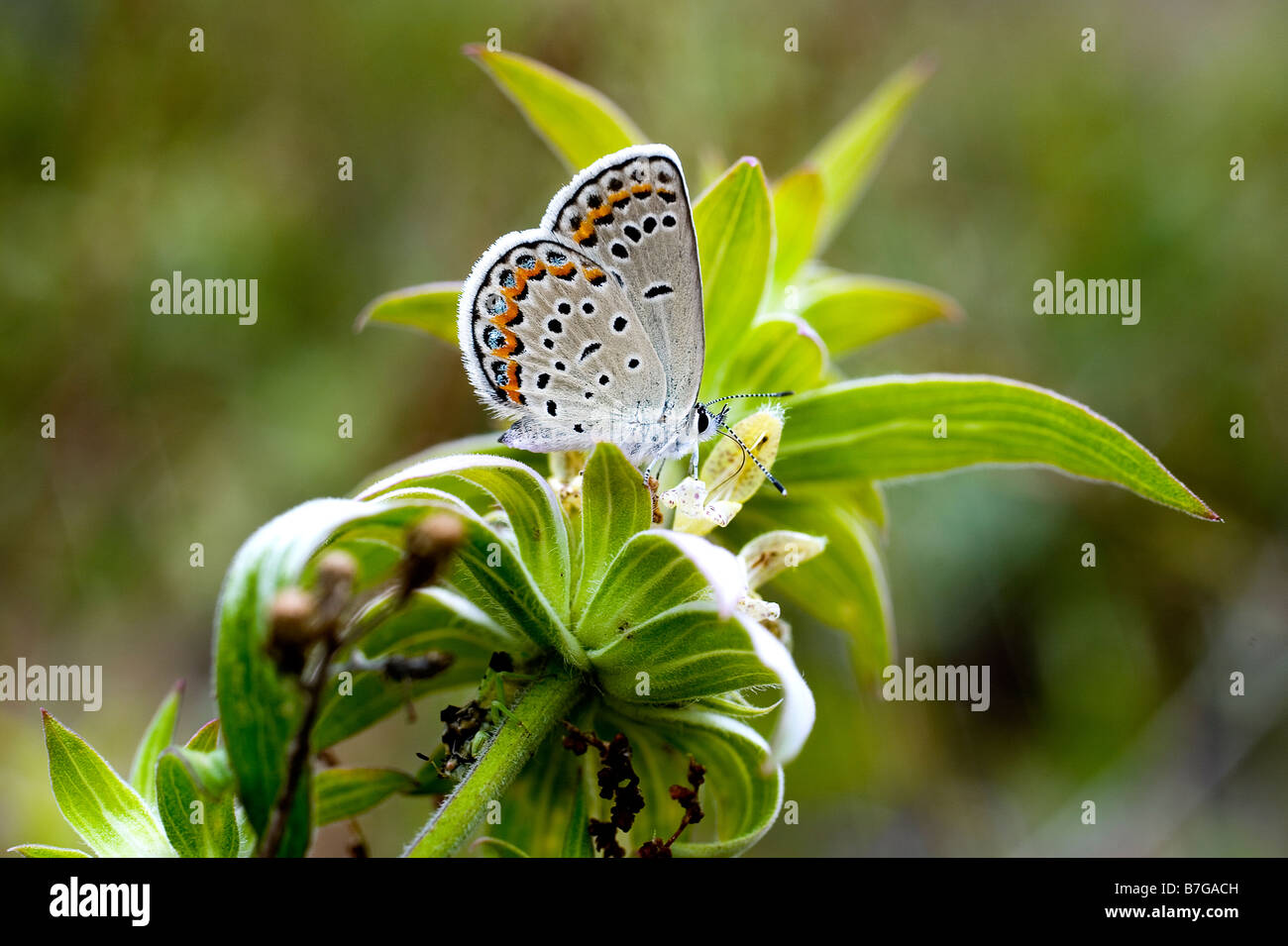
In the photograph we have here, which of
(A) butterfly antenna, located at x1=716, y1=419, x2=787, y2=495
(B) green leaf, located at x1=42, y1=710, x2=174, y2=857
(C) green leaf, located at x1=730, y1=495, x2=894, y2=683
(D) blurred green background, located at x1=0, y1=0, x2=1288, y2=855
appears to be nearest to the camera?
(B) green leaf, located at x1=42, y1=710, x2=174, y2=857

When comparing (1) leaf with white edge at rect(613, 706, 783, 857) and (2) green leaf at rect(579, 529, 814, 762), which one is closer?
(2) green leaf at rect(579, 529, 814, 762)

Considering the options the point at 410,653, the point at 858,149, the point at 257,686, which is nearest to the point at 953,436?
the point at 858,149

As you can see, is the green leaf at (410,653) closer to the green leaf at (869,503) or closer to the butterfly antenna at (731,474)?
the butterfly antenna at (731,474)

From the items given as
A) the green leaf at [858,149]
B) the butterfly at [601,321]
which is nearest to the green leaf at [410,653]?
the butterfly at [601,321]

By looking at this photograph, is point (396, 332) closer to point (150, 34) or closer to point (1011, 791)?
point (150, 34)

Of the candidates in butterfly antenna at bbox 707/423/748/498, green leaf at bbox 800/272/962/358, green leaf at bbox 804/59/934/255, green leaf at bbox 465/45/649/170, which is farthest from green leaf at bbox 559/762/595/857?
green leaf at bbox 804/59/934/255

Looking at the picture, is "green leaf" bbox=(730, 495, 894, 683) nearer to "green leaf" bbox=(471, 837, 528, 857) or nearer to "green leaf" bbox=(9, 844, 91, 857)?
"green leaf" bbox=(471, 837, 528, 857)

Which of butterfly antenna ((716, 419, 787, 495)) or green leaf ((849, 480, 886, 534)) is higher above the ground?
butterfly antenna ((716, 419, 787, 495))

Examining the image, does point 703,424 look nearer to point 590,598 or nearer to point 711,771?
point 590,598
